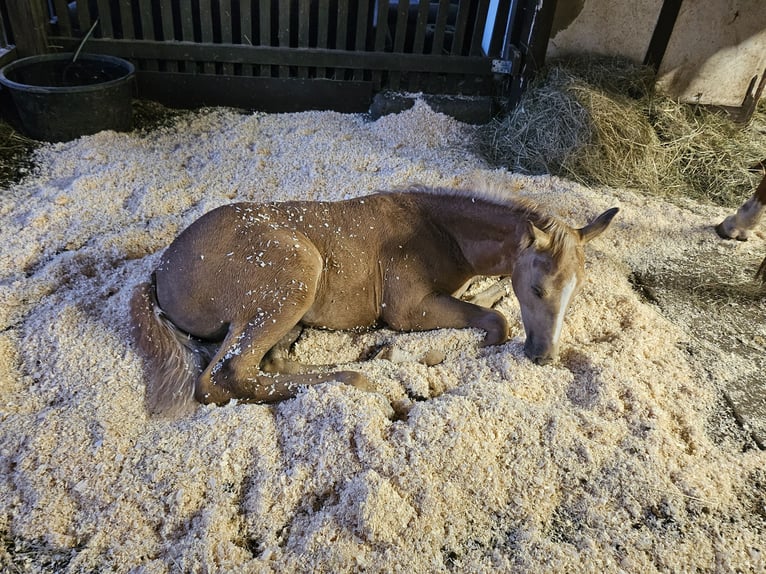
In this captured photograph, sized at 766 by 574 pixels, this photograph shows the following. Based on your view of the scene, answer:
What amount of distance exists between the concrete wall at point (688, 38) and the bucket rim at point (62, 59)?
12.6 ft

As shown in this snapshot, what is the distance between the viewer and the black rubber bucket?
482 centimetres

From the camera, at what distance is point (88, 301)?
3.20 meters

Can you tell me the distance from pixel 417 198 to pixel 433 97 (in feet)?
9.38

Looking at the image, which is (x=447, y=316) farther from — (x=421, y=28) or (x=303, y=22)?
(x=303, y=22)

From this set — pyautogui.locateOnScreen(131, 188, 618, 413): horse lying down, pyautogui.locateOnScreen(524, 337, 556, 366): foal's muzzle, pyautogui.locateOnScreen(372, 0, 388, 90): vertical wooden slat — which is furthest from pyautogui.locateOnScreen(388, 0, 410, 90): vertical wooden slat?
pyautogui.locateOnScreen(524, 337, 556, 366): foal's muzzle

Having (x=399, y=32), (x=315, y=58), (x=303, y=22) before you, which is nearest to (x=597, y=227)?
(x=399, y=32)

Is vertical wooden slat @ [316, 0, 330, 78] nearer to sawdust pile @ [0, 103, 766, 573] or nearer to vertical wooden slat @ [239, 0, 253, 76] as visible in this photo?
vertical wooden slat @ [239, 0, 253, 76]

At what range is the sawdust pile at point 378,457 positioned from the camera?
2105 mm

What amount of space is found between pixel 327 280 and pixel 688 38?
449 cm

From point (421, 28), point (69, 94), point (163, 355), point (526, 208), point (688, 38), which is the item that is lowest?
A: point (163, 355)

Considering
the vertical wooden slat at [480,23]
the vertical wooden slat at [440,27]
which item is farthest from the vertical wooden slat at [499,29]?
the vertical wooden slat at [440,27]

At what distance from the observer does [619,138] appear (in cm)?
504

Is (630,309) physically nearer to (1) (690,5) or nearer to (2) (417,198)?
(2) (417,198)

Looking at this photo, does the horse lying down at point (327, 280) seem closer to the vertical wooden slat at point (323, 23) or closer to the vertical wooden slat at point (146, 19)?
the vertical wooden slat at point (323, 23)
